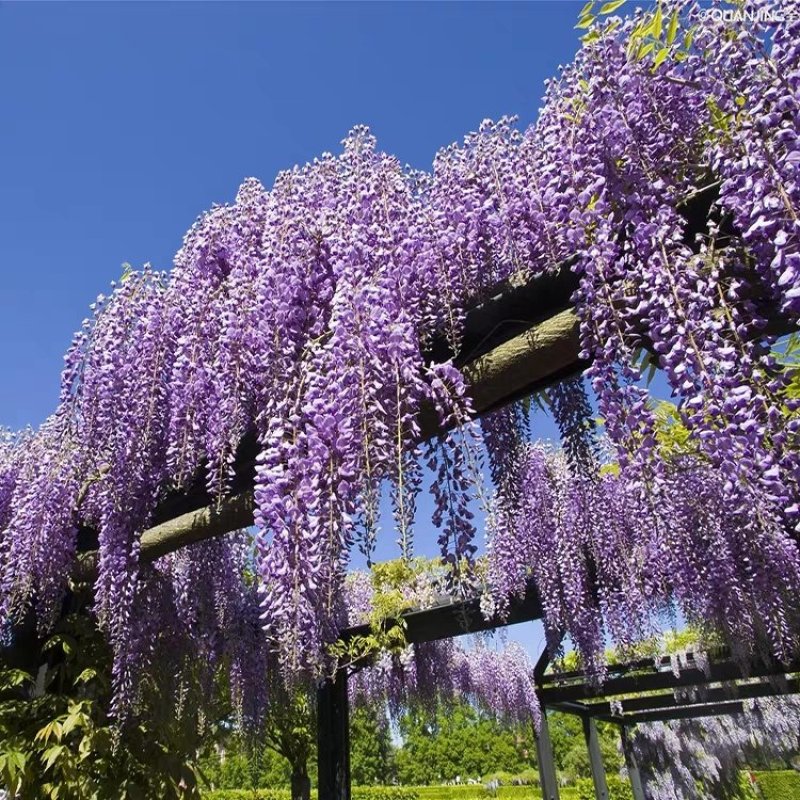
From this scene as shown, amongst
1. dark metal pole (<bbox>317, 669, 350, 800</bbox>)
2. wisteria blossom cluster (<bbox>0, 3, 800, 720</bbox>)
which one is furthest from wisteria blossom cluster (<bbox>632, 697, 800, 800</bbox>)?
wisteria blossom cluster (<bbox>0, 3, 800, 720</bbox>)

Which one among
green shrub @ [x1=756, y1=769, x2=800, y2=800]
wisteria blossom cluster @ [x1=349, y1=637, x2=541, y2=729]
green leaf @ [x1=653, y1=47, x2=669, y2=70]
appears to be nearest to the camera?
green leaf @ [x1=653, y1=47, x2=669, y2=70]

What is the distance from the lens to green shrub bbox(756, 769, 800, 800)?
28.5ft

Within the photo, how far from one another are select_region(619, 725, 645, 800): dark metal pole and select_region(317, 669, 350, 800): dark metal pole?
14.3 ft

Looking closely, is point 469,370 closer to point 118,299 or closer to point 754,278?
point 754,278

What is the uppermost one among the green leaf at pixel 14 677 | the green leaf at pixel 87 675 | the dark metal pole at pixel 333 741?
the green leaf at pixel 14 677

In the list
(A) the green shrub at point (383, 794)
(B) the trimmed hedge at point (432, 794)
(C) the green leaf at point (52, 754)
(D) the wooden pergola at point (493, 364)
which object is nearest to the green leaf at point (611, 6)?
(D) the wooden pergola at point (493, 364)

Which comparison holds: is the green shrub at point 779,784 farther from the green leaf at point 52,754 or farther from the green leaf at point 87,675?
the green leaf at point 52,754

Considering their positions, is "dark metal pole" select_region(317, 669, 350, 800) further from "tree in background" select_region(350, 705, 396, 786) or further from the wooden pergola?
"tree in background" select_region(350, 705, 396, 786)

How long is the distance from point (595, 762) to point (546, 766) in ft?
2.66

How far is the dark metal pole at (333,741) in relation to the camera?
6941 millimetres

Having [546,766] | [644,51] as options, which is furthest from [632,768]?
[644,51]

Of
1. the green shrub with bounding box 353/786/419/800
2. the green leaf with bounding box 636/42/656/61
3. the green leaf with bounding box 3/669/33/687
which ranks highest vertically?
the green leaf with bounding box 636/42/656/61

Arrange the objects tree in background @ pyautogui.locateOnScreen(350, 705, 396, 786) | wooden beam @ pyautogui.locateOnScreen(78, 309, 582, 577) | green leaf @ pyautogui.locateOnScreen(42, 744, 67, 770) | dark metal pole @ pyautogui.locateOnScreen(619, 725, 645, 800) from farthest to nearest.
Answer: tree in background @ pyautogui.locateOnScreen(350, 705, 396, 786), dark metal pole @ pyautogui.locateOnScreen(619, 725, 645, 800), green leaf @ pyautogui.locateOnScreen(42, 744, 67, 770), wooden beam @ pyautogui.locateOnScreen(78, 309, 582, 577)

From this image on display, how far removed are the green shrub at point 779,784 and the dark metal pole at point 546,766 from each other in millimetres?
3216
